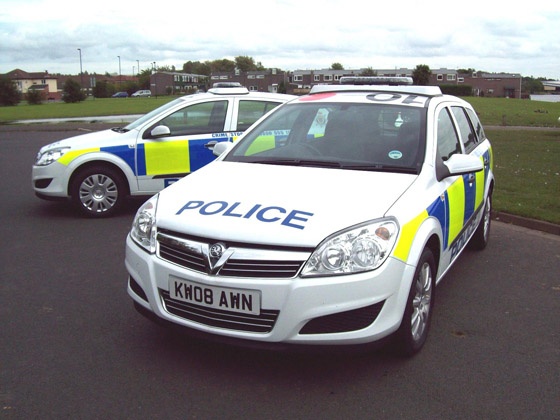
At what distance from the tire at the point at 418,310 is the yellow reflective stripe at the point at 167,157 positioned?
15.7ft

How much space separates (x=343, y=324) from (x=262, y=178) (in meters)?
1.23

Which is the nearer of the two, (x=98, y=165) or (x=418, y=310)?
(x=418, y=310)

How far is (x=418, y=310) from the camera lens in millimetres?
3740

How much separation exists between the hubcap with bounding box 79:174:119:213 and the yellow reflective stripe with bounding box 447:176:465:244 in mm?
4774

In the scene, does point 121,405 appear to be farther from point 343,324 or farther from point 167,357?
point 343,324

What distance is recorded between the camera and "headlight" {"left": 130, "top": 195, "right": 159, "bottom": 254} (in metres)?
3.54

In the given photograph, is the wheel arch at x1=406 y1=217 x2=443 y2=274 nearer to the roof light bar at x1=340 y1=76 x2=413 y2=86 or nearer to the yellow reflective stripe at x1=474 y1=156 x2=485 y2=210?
the yellow reflective stripe at x1=474 y1=156 x2=485 y2=210

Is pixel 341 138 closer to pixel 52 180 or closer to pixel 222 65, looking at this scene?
pixel 52 180

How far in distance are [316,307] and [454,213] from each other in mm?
1790

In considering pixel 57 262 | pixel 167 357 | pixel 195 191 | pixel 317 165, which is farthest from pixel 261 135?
pixel 57 262

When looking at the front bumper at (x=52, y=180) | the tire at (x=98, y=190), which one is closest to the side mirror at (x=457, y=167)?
the tire at (x=98, y=190)

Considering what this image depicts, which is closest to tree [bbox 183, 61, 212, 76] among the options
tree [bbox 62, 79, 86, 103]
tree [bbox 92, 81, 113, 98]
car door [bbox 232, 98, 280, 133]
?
tree [bbox 92, 81, 113, 98]

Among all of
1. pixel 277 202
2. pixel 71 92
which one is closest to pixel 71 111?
pixel 71 92

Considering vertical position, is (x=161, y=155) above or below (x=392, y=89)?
below
